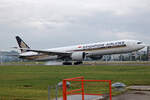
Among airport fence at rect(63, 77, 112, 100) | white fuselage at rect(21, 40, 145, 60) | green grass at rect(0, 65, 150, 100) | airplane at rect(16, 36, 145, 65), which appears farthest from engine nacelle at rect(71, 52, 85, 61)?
airport fence at rect(63, 77, 112, 100)

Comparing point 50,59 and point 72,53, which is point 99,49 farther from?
point 50,59

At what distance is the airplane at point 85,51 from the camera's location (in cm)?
5294

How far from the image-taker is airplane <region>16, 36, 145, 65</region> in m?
52.9

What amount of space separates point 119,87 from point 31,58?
165ft

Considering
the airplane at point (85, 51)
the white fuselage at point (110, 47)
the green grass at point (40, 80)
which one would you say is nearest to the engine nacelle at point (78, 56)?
the airplane at point (85, 51)

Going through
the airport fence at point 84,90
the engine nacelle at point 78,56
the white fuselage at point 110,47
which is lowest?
the airport fence at point 84,90

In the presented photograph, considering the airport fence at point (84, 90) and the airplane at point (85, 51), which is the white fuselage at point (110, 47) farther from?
the airport fence at point (84, 90)

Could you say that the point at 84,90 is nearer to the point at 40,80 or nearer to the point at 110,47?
the point at 40,80

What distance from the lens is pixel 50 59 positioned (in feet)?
208

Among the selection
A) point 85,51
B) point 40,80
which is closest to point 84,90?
point 40,80

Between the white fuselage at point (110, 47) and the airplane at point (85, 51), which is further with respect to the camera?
the airplane at point (85, 51)

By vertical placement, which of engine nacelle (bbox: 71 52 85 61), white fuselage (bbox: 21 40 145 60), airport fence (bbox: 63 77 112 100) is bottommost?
airport fence (bbox: 63 77 112 100)

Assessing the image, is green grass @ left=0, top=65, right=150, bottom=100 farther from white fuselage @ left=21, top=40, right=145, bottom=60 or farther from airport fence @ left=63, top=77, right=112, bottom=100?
white fuselage @ left=21, top=40, right=145, bottom=60

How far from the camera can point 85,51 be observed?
56.7m
